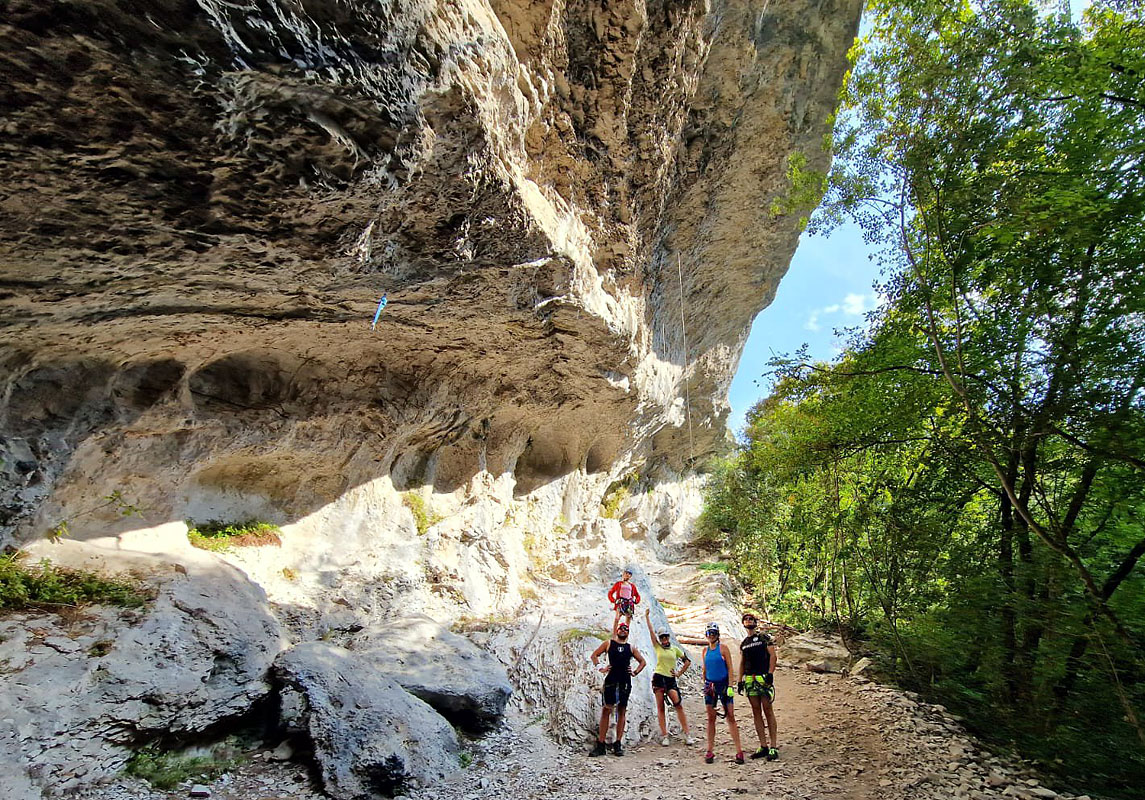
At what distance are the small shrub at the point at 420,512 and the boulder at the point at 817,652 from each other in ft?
29.5

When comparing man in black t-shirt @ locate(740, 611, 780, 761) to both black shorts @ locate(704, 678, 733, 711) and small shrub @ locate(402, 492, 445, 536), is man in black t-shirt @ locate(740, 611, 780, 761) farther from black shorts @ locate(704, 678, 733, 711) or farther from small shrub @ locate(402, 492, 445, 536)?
small shrub @ locate(402, 492, 445, 536)

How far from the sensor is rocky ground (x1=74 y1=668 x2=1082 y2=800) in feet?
15.8

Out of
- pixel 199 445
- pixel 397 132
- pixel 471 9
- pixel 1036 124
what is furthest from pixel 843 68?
pixel 199 445

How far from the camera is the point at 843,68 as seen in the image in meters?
11.4

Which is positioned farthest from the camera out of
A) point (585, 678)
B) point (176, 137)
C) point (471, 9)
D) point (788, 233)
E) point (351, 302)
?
point (788, 233)

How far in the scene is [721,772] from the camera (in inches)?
232

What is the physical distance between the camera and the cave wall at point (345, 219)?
9.87ft

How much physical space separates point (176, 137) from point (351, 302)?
104 inches

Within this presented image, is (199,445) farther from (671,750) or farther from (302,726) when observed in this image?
(671,750)

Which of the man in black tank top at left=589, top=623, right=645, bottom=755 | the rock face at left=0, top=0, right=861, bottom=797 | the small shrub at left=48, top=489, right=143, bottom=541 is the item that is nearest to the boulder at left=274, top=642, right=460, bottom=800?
the rock face at left=0, top=0, right=861, bottom=797

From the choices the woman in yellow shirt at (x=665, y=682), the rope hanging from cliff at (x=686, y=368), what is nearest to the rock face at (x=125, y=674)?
the woman in yellow shirt at (x=665, y=682)

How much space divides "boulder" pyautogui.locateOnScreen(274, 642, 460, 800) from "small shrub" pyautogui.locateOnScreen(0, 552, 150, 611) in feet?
5.28

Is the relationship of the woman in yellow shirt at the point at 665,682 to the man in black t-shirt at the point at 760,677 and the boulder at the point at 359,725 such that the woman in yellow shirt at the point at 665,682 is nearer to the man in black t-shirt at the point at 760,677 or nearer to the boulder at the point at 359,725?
the man in black t-shirt at the point at 760,677

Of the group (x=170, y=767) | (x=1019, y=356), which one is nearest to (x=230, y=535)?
(x=170, y=767)
